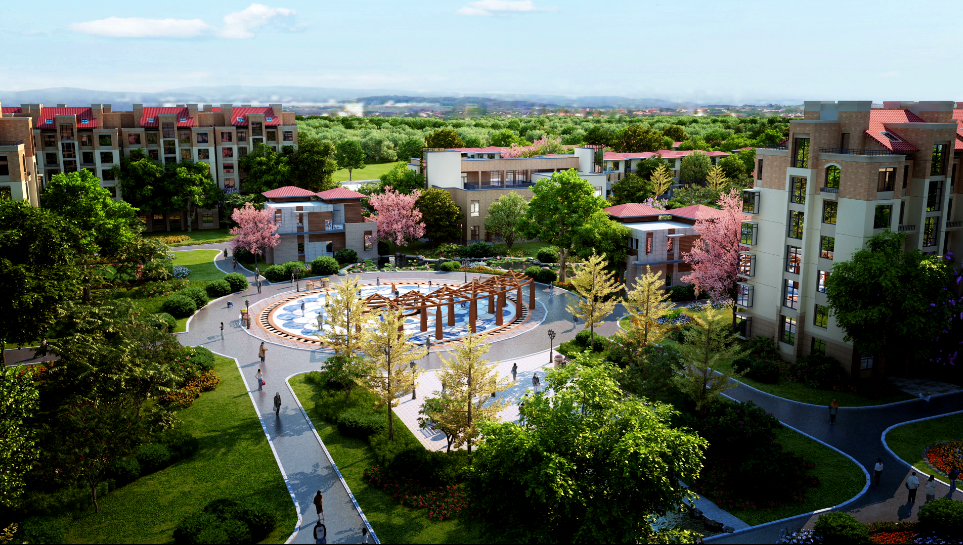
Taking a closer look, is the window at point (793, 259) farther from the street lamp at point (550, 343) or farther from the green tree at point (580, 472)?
the green tree at point (580, 472)

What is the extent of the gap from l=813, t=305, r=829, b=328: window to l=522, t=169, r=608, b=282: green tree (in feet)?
74.1

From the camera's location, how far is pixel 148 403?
3612 centimetres

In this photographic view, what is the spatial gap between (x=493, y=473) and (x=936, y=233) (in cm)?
3648

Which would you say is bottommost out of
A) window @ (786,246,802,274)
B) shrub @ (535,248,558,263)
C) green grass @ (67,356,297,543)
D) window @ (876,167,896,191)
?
green grass @ (67,356,297,543)

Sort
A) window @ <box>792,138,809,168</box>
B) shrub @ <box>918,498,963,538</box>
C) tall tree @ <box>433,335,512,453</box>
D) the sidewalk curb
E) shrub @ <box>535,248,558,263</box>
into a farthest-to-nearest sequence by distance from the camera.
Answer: shrub @ <box>535,248,558,263</box> < window @ <box>792,138,809,168</box> < tall tree @ <box>433,335,512,453</box> < the sidewalk curb < shrub @ <box>918,498,963,538</box>

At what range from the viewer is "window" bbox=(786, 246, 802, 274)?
45312 millimetres

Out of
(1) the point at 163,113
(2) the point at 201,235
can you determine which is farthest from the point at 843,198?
(1) the point at 163,113

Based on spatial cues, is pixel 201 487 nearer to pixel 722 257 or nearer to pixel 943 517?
pixel 943 517

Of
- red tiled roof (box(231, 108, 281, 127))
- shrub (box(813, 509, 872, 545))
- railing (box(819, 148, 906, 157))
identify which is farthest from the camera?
red tiled roof (box(231, 108, 281, 127))

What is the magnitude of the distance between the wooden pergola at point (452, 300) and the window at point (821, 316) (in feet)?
71.1

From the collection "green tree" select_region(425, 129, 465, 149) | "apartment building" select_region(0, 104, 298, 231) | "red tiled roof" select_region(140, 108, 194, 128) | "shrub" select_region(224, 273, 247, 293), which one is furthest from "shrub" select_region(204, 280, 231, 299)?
"green tree" select_region(425, 129, 465, 149)

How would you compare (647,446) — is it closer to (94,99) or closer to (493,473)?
(493,473)

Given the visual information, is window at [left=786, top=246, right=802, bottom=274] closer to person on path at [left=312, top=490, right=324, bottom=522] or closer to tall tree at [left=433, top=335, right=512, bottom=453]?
tall tree at [left=433, top=335, right=512, bottom=453]

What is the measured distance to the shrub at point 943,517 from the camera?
26688mm
